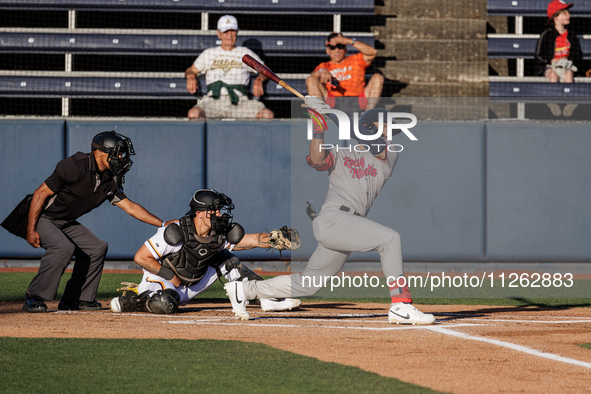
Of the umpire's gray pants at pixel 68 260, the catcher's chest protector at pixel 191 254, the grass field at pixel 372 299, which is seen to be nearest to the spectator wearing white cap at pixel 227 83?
the grass field at pixel 372 299

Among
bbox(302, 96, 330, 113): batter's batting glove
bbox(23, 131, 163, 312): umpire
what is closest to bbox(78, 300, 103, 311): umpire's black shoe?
bbox(23, 131, 163, 312): umpire

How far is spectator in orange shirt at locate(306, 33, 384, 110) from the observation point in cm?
1088

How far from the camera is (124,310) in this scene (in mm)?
6152

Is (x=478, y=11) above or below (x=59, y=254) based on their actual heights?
above

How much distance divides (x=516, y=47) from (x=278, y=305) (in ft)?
27.5

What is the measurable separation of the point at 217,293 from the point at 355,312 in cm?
216

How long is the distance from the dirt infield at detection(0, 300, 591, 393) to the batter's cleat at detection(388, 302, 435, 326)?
7 centimetres

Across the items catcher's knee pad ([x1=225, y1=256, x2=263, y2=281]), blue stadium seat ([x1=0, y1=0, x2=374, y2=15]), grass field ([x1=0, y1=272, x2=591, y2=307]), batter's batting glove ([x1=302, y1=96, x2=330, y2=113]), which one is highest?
blue stadium seat ([x1=0, y1=0, x2=374, y2=15])

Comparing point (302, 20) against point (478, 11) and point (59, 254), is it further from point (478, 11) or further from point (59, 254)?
point (59, 254)

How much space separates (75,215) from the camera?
636cm

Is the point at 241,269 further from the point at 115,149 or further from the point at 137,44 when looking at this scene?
the point at 137,44

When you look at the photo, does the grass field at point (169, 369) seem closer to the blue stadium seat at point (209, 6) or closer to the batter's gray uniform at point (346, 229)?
the batter's gray uniform at point (346, 229)

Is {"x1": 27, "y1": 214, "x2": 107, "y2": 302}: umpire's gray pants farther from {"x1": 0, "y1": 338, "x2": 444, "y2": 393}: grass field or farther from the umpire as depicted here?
{"x1": 0, "y1": 338, "x2": 444, "y2": 393}: grass field

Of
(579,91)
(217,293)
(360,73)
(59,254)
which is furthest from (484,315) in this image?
(579,91)
